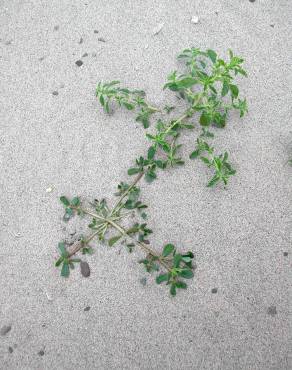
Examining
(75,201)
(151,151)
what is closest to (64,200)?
(75,201)

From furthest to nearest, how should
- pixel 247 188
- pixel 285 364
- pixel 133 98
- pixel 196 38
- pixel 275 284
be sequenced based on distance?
pixel 196 38, pixel 133 98, pixel 247 188, pixel 275 284, pixel 285 364

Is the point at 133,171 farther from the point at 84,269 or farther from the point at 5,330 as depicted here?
the point at 5,330

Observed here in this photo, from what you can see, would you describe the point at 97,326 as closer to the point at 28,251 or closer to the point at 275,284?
the point at 28,251

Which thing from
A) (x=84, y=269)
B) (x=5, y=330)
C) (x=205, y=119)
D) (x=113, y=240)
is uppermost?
(x=205, y=119)

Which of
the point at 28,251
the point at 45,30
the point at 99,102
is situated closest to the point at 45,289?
the point at 28,251

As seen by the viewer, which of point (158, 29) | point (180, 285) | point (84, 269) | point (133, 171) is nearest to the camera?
point (180, 285)

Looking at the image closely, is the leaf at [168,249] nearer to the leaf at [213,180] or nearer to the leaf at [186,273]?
the leaf at [186,273]

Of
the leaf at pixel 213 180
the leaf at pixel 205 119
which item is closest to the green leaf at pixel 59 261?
the leaf at pixel 213 180
